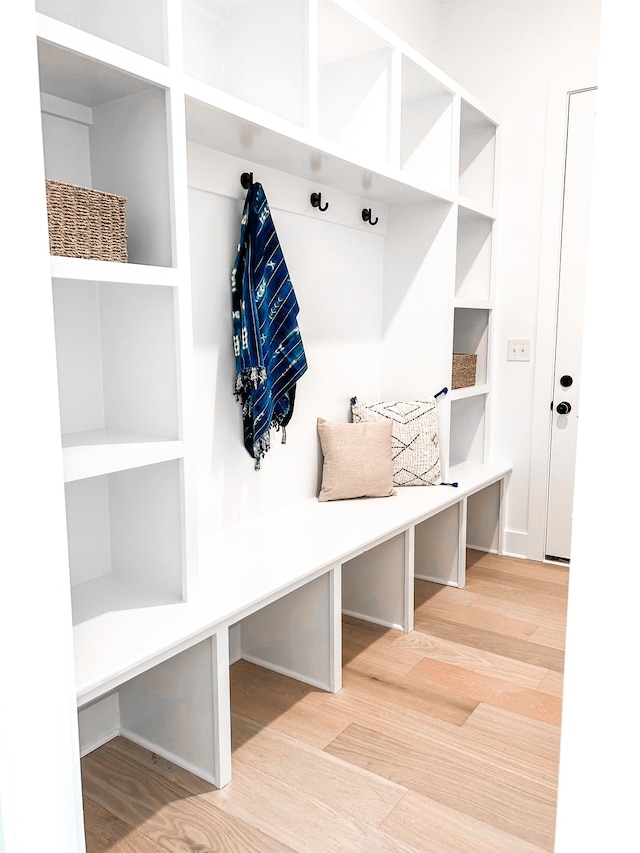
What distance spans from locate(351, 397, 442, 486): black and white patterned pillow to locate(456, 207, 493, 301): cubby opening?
0.77 meters

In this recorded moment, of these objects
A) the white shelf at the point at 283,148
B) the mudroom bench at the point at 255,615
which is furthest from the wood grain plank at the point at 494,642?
the white shelf at the point at 283,148

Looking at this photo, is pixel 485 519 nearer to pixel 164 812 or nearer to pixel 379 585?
pixel 379 585

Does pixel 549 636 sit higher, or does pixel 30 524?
pixel 30 524

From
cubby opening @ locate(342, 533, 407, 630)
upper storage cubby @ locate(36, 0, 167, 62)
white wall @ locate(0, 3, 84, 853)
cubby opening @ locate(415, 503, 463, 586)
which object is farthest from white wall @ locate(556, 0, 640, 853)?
cubby opening @ locate(415, 503, 463, 586)

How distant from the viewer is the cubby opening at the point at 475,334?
341 cm

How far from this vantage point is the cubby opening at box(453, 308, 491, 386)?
11.2ft

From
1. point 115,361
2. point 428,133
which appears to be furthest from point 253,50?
point 115,361

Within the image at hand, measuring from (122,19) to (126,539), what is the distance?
1.29m

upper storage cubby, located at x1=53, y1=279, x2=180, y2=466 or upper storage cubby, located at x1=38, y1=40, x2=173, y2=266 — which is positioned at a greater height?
upper storage cubby, located at x1=38, y1=40, x2=173, y2=266

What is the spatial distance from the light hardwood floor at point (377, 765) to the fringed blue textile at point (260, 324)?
0.86 m

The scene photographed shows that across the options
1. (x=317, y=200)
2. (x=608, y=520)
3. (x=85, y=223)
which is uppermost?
(x=317, y=200)

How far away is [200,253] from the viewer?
2.11 m

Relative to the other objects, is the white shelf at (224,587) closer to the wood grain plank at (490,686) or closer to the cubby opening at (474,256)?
the wood grain plank at (490,686)

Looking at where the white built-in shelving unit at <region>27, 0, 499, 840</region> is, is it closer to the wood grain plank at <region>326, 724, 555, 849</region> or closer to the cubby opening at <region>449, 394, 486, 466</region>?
the cubby opening at <region>449, 394, 486, 466</region>
